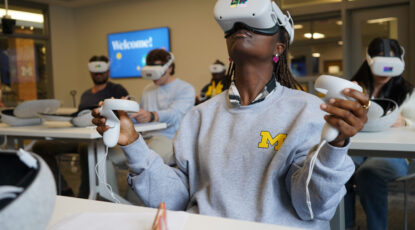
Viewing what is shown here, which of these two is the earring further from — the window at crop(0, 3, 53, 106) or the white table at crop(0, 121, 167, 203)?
the window at crop(0, 3, 53, 106)

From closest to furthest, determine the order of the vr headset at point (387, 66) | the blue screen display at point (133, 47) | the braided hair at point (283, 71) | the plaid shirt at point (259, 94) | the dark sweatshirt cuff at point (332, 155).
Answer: the dark sweatshirt cuff at point (332, 155), the plaid shirt at point (259, 94), the braided hair at point (283, 71), the vr headset at point (387, 66), the blue screen display at point (133, 47)

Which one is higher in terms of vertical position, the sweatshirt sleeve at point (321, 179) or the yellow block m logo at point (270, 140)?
the yellow block m logo at point (270, 140)

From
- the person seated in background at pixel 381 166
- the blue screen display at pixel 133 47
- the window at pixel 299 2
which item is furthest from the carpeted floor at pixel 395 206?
the blue screen display at pixel 133 47

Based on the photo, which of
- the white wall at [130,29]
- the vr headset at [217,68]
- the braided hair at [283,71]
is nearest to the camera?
the braided hair at [283,71]

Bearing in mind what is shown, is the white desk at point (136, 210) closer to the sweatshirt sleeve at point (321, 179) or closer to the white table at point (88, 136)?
the sweatshirt sleeve at point (321, 179)

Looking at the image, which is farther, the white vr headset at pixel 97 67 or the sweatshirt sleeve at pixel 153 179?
the white vr headset at pixel 97 67

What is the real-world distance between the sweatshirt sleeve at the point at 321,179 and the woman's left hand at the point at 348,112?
7 centimetres

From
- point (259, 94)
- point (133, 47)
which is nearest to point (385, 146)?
point (259, 94)

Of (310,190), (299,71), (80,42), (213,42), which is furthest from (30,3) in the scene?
(310,190)

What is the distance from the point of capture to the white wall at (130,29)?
23.4 feet

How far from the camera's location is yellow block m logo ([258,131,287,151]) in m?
1.09

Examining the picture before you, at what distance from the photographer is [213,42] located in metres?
7.03

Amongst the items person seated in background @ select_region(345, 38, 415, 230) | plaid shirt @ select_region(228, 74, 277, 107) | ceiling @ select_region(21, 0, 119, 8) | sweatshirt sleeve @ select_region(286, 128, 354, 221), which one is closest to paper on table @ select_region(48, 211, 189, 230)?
sweatshirt sleeve @ select_region(286, 128, 354, 221)

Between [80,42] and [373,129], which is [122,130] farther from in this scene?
[80,42]
